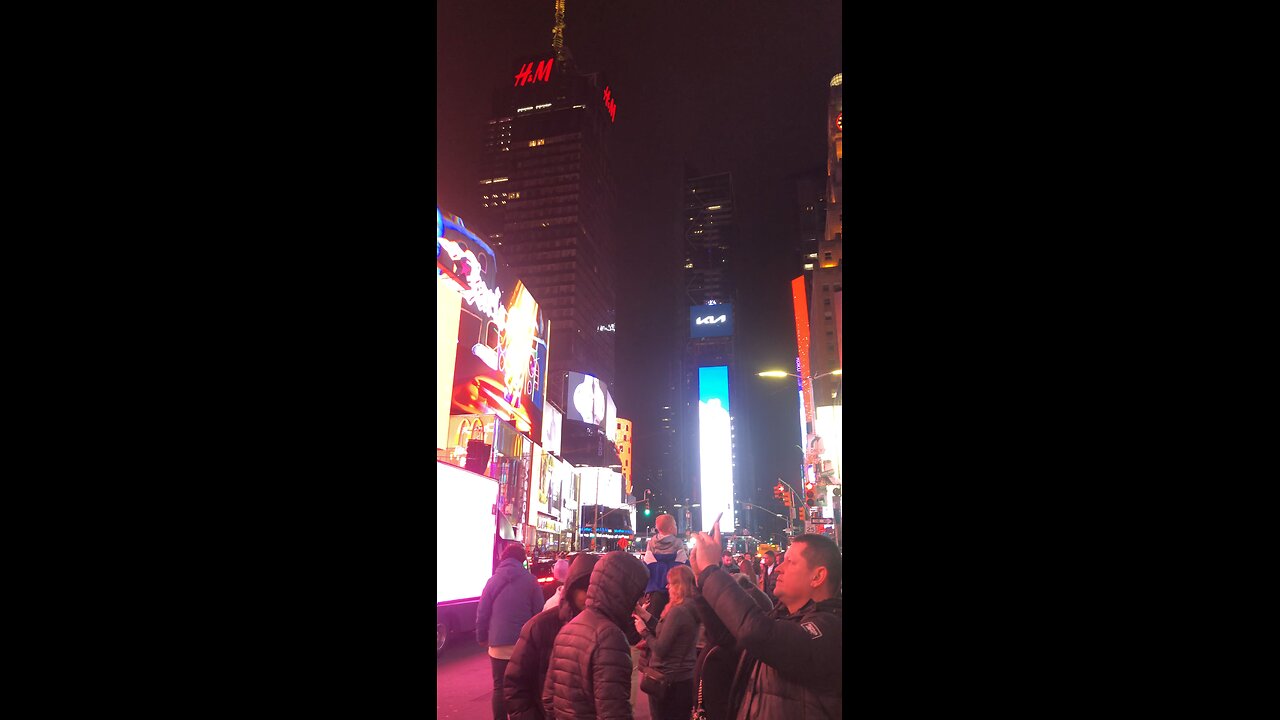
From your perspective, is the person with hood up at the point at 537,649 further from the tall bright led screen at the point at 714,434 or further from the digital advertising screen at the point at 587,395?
the tall bright led screen at the point at 714,434

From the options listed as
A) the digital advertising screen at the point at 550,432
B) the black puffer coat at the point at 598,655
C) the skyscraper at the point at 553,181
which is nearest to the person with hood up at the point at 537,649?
the black puffer coat at the point at 598,655

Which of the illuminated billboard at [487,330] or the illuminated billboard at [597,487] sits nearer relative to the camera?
the illuminated billboard at [487,330]

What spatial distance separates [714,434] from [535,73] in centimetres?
6432

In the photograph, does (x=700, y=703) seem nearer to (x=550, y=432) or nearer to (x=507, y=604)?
(x=507, y=604)

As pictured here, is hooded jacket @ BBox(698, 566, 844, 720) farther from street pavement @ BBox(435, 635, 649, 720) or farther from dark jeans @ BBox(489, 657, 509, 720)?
street pavement @ BBox(435, 635, 649, 720)

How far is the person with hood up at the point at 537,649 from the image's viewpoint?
3365mm

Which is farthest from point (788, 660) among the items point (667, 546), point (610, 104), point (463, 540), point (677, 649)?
point (463, 540)

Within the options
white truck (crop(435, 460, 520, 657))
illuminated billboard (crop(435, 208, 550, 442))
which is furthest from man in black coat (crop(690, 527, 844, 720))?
illuminated billboard (crop(435, 208, 550, 442))

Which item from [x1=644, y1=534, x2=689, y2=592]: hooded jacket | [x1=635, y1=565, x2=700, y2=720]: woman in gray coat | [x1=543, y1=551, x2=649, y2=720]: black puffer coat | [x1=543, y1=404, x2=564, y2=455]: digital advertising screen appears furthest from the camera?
[x1=543, y1=404, x2=564, y2=455]: digital advertising screen

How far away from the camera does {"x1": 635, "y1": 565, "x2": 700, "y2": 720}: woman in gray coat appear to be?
151 inches

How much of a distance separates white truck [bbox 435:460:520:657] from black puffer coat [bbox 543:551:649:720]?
13.2ft

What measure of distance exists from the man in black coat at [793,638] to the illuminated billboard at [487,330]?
16.0 m
